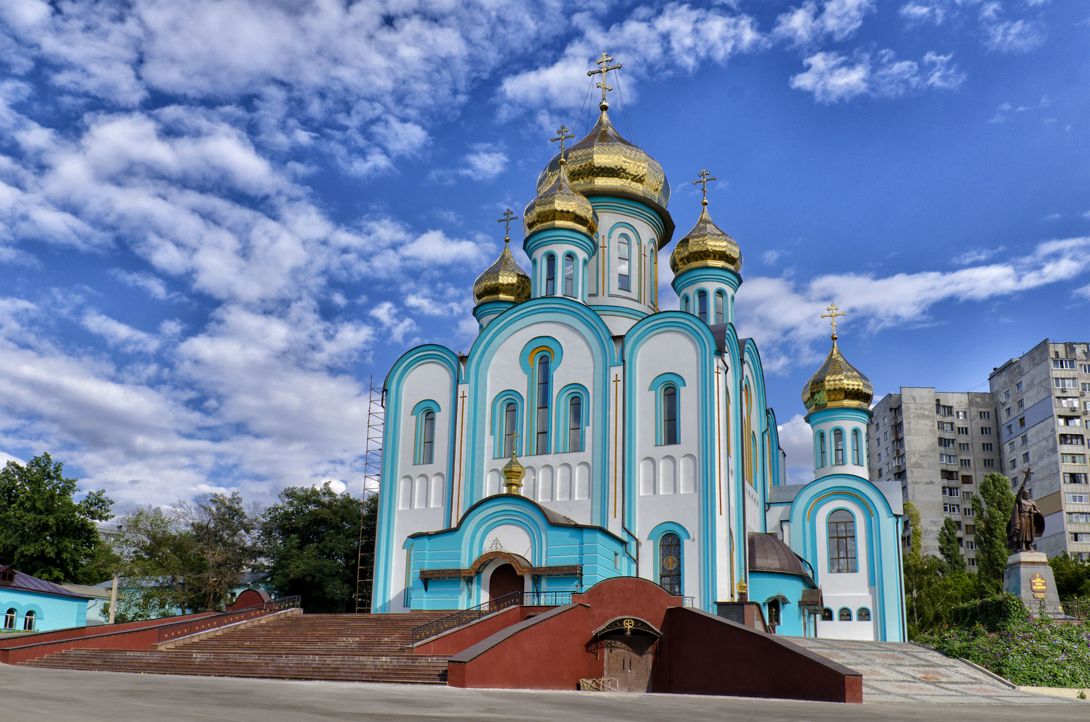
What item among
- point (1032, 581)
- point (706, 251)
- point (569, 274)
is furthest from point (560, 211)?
point (1032, 581)

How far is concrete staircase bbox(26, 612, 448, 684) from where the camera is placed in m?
13.9

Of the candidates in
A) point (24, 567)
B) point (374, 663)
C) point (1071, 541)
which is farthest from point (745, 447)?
point (1071, 541)

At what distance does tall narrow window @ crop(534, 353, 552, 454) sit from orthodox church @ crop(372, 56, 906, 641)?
0.05m

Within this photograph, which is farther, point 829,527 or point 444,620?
point 829,527

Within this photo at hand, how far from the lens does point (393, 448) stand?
24.6 metres

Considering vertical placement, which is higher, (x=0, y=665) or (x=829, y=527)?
(x=829, y=527)

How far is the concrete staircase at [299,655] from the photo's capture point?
13930 mm

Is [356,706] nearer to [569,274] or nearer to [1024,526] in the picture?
[1024,526]

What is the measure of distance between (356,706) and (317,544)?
21.8 m

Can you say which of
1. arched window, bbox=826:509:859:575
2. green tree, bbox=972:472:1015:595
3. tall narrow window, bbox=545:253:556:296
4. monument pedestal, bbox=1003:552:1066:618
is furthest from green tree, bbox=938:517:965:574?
tall narrow window, bbox=545:253:556:296

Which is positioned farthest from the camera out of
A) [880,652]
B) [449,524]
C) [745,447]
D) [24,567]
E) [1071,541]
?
[1071,541]

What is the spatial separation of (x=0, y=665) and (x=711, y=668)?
11326 millimetres

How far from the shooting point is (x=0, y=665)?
15.6m

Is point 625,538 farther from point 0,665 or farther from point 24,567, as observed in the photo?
point 24,567
